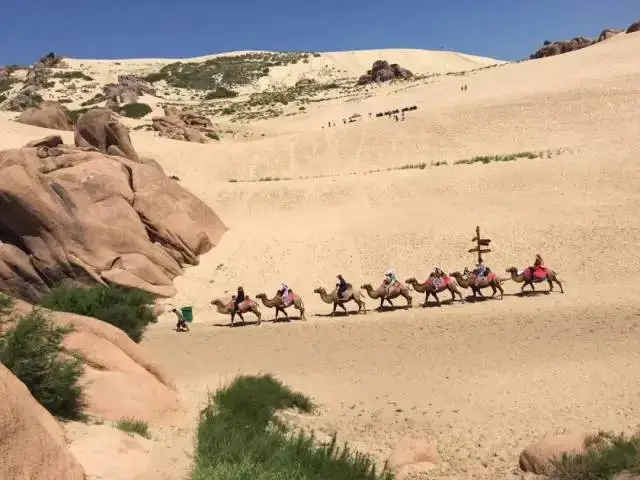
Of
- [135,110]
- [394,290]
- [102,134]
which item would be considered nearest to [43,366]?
[394,290]

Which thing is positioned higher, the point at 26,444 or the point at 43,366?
the point at 43,366

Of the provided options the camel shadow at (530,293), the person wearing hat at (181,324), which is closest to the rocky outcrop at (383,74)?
the camel shadow at (530,293)

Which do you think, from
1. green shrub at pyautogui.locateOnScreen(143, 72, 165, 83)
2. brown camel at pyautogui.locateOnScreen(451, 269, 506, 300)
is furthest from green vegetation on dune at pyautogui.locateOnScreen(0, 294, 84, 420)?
green shrub at pyautogui.locateOnScreen(143, 72, 165, 83)

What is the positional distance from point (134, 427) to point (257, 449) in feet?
6.26

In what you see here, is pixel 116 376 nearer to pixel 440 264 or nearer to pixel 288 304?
pixel 288 304

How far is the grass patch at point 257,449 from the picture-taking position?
7191 mm

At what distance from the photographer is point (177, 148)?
154 ft

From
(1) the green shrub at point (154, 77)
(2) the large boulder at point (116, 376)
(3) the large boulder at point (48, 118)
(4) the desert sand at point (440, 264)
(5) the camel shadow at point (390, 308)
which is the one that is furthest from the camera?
(1) the green shrub at point (154, 77)

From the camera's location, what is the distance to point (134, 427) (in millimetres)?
8797

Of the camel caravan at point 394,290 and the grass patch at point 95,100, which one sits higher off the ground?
the grass patch at point 95,100

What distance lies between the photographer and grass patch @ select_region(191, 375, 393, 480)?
23.6 ft

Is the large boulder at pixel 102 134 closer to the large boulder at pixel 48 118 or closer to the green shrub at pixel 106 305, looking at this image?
the large boulder at pixel 48 118

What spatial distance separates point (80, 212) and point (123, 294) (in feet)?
16.4

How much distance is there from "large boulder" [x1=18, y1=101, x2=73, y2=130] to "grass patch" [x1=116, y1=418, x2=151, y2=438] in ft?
150
